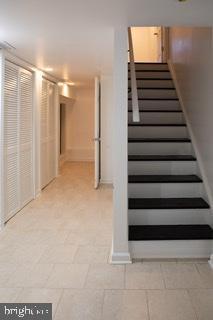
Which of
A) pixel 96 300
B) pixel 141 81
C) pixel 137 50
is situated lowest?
pixel 96 300

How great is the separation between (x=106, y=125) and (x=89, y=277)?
173 inches

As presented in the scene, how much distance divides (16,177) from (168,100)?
2562 millimetres

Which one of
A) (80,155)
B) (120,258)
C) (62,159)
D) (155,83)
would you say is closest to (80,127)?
(80,155)

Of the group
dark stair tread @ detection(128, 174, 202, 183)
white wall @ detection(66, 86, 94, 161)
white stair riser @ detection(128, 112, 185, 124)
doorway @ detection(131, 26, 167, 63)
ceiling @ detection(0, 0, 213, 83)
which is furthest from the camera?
white wall @ detection(66, 86, 94, 161)

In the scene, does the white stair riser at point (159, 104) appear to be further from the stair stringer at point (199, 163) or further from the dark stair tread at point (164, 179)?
the dark stair tread at point (164, 179)

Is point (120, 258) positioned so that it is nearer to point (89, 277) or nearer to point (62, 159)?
point (89, 277)

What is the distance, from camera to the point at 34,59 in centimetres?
474

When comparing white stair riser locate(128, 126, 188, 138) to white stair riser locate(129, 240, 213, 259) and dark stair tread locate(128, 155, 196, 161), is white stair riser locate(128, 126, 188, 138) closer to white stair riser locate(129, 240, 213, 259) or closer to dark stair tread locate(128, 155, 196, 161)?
dark stair tread locate(128, 155, 196, 161)

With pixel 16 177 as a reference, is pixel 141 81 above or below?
above

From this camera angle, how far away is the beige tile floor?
2.31 metres

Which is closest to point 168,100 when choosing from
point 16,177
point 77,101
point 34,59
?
point 34,59

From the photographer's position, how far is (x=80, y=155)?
34.7 feet

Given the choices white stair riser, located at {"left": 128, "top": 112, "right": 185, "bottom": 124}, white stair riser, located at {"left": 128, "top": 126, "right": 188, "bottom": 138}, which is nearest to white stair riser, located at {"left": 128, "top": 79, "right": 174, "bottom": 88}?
white stair riser, located at {"left": 128, "top": 112, "right": 185, "bottom": 124}

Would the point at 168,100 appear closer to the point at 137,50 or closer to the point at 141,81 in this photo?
the point at 141,81
